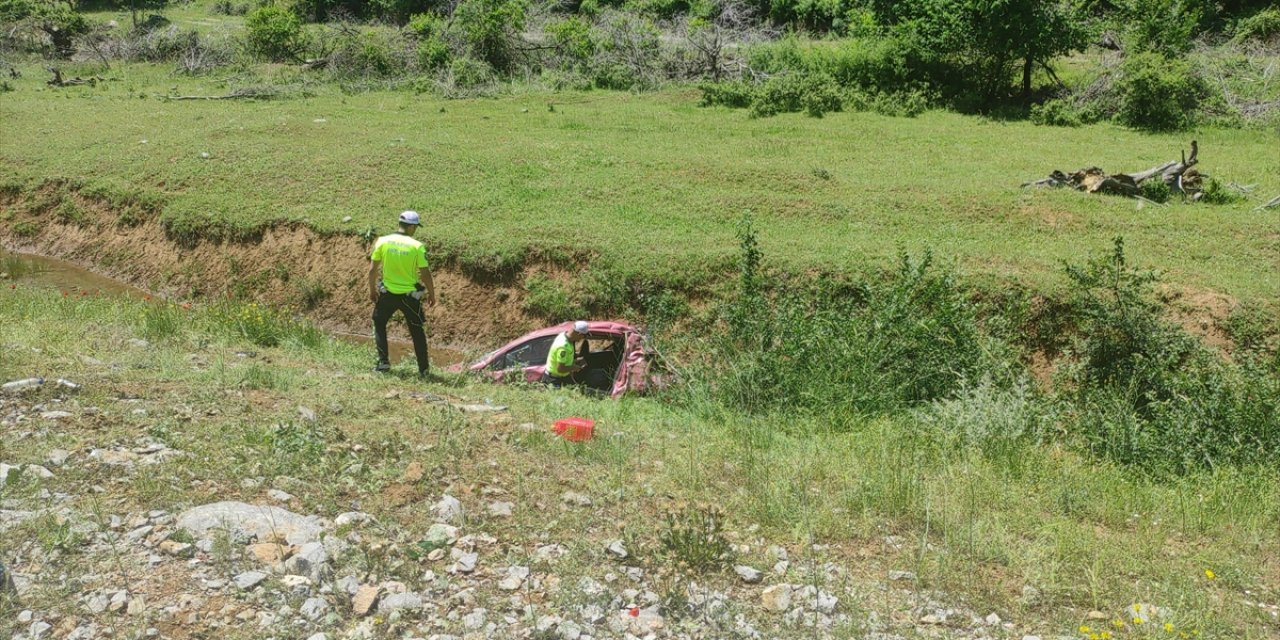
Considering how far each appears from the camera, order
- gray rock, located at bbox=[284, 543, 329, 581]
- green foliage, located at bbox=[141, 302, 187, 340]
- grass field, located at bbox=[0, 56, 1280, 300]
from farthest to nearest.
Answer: grass field, located at bbox=[0, 56, 1280, 300] → green foliage, located at bbox=[141, 302, 187, 340] → gray rock, located at bbox=[284, 543, 329, 581]

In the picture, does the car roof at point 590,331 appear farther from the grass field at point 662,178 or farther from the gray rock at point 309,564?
the gray rock at point 309,564

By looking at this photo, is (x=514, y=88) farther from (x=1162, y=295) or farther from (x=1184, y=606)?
(x=1184, y=606)

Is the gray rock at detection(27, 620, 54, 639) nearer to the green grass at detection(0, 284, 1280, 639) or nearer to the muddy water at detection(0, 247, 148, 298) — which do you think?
the green grass at detection(0, 284, 1280, 639)

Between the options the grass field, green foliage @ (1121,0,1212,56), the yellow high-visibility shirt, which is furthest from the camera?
green foliage @ (1121,0,1212,56)

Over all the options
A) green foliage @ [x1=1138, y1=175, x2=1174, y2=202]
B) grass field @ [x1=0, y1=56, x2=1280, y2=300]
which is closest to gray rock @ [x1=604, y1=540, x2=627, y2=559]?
grass field @ [x1=0, y1=56, x2=1280, y2=300]

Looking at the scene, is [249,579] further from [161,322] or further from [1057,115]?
[1057,115]

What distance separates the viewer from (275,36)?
1255 inches

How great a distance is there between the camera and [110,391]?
6.46 meters

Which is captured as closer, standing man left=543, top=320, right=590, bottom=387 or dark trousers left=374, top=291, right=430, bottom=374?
dark trousers left=374, top=291, right=430, bottom=374

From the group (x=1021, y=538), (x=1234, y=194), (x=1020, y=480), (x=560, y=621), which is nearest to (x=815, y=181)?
(x=1234, y=194)

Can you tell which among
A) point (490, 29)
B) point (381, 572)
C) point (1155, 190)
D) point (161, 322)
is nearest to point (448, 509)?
point (381, 572)

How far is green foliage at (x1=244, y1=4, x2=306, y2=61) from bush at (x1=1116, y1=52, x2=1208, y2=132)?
88.3 ft

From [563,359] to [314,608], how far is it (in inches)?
232

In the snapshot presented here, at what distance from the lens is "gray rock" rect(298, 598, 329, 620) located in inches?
153
